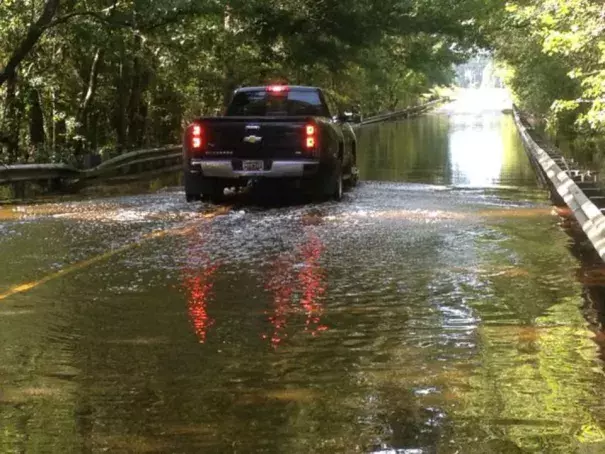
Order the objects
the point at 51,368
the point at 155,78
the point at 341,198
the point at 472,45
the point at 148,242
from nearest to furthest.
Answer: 1. the point at 51,368
2. the point at 148,242
3. the point at 341,198
4. the point at 155,78
5. the point at 472,45

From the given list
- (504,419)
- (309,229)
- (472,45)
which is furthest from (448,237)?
(472,45)

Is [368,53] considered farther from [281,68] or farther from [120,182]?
[120,182]

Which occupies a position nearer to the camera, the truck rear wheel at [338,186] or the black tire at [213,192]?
the black tire at [213,192]

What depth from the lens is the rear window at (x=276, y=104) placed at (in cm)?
1559

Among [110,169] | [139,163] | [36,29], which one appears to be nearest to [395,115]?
[139,163]

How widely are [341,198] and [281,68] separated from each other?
2056 cm

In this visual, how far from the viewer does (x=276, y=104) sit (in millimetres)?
15711

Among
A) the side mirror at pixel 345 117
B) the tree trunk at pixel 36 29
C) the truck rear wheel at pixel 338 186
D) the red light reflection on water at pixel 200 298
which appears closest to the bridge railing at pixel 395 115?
the tree trunk at pixel 36 29

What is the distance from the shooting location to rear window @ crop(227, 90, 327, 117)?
1559cm

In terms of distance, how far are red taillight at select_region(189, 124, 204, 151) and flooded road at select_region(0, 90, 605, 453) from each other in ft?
6.94

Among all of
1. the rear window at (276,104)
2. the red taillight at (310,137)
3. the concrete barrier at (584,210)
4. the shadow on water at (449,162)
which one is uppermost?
the rear window at (276,104)

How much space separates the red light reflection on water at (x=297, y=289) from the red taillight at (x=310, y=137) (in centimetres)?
378

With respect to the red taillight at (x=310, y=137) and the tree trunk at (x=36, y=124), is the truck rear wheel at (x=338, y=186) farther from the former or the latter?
the tree trunk at (x=36, y=124)

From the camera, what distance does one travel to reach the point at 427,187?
666 inches
